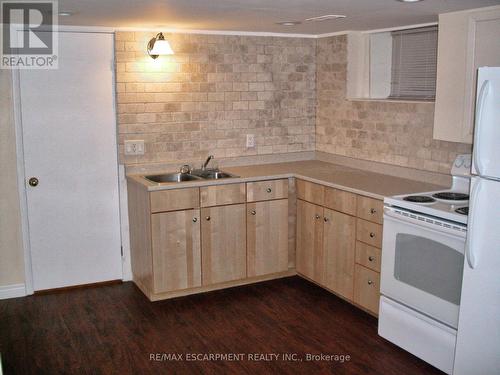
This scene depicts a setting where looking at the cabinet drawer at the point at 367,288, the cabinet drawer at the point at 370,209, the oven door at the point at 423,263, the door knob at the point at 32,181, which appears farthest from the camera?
the door knob at the point at 32,181

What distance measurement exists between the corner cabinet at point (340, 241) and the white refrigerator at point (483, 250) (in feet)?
2.83

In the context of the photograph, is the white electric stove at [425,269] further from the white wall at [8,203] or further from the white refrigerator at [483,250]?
the white wall at [8,203]

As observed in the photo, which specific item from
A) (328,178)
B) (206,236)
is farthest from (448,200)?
(206,236)

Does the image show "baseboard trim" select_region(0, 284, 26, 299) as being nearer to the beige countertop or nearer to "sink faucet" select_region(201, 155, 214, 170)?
the beige countertop

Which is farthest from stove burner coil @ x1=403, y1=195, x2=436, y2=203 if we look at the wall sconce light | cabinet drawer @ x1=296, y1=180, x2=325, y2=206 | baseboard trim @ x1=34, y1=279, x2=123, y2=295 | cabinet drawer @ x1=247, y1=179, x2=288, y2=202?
baseboard trim @ x1=34, y1=279, x2=123, y2=295

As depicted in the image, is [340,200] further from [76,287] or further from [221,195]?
[76,287]

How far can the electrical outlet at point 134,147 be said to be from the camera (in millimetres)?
4535

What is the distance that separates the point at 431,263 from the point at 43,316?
2704 mm

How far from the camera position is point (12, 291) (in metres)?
4.36

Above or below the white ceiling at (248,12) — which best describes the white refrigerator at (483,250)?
below

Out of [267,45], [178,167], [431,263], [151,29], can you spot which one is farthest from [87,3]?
[431,263]

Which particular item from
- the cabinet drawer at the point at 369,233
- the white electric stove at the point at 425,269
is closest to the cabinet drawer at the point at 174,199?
the cabinet drawer at the point at 369,233

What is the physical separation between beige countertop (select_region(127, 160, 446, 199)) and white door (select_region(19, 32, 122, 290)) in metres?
0.37

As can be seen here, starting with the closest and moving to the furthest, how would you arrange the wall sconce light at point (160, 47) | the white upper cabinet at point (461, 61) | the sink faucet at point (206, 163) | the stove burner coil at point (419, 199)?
the white upper cabinet at point (461, 61), the stove burner coil at point (419, 199), the wall sconce light at point (160, 47), the sink faucet at point (206, 163)
